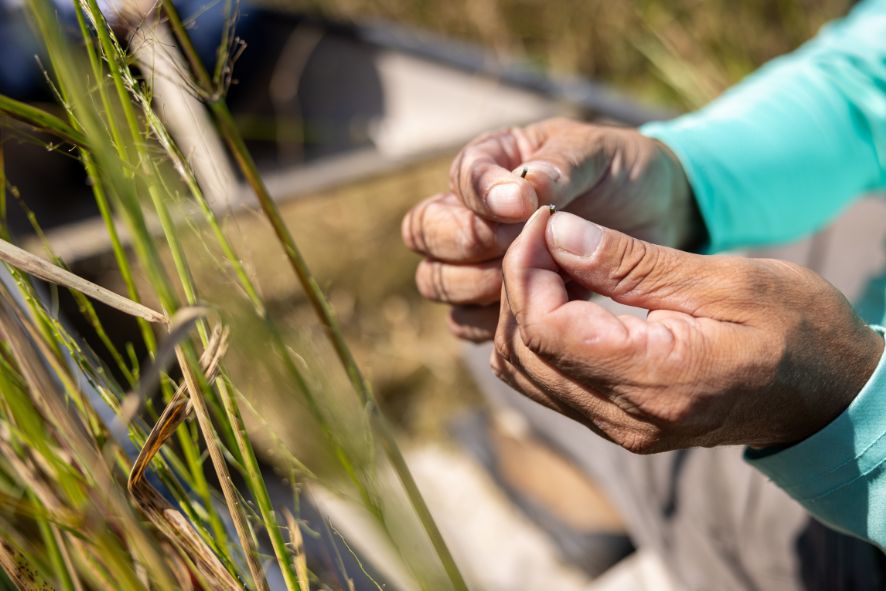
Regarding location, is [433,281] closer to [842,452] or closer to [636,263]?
[636,263]

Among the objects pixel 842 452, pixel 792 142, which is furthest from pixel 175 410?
pixel 792 142

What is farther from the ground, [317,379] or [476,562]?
[317,379]

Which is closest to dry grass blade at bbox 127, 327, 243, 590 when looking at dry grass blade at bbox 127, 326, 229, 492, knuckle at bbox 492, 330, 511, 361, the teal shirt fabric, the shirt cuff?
dry grass blade at bbox 127, 326, 229, 492

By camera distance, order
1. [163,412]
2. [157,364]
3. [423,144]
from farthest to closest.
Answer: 1. [423,144]
2. [163,412]
3. [157,364]

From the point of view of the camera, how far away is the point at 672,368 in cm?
46

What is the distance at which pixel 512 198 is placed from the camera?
1.86ft

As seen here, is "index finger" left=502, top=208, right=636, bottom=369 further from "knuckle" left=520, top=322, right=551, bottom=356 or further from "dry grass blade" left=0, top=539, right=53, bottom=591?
"dry grass blade" left=0, top=539, right=53, bottom=591

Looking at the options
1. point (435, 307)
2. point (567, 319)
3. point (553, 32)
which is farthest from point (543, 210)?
point (553, 32)

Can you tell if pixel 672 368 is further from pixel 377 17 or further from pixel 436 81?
pixel 377 17

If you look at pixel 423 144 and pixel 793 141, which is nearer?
pixel 793 141

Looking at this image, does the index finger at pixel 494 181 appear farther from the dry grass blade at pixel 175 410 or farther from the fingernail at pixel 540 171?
the dry grass blade at pixel 175 410

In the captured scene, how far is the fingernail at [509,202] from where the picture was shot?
56cm

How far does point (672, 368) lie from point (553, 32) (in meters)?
2.45

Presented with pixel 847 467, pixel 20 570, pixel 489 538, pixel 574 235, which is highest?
pixel 574 235
